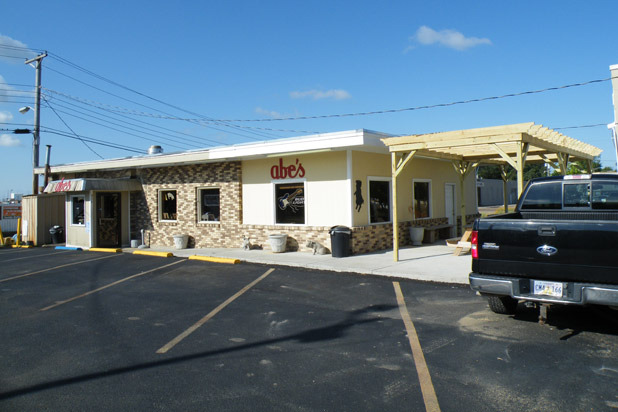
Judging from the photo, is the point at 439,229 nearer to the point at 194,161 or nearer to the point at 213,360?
the point at 194,161

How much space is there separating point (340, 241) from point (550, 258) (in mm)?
7543

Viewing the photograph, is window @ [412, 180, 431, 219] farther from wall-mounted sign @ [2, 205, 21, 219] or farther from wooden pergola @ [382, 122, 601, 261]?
wall-mounted sign @ [2, 205, 21, 219]

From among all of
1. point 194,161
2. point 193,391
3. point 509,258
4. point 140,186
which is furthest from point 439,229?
point 193,391

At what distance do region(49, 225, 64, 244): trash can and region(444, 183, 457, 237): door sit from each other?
17497mm

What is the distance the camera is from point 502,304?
6.24 meters

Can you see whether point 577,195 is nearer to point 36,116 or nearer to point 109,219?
point 109,219

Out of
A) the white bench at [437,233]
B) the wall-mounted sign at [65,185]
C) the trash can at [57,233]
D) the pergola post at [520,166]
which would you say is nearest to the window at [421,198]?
the white bench at [437,233]

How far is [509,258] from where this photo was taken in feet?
17.8

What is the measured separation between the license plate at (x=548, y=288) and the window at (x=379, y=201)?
865 cm

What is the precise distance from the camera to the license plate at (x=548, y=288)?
16.6 ft

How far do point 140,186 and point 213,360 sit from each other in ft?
50.4

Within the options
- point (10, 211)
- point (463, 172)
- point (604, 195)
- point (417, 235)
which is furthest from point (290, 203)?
point (10, 211)

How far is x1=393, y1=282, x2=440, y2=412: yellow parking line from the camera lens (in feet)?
12.3

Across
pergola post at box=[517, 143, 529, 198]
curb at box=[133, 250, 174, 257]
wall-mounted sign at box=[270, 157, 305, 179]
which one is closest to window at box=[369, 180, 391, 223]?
wall-mounted sign at box=[270, 157, 305, 179]
